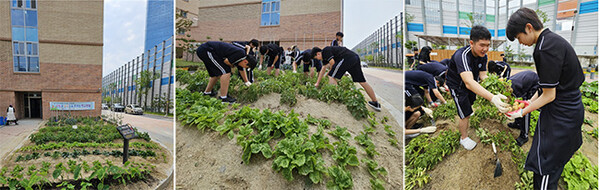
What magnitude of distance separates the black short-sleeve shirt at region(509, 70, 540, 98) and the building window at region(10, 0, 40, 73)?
10.5 m

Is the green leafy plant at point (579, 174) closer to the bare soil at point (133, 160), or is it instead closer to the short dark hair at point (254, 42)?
the short dark hair at point (254, 42)

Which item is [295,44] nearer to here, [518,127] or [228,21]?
[228,21]

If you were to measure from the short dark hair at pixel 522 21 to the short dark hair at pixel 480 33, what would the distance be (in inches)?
3.7

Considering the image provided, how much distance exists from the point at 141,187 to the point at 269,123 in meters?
3.29

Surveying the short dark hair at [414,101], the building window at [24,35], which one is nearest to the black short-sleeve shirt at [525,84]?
the short dark hair at [414,101]

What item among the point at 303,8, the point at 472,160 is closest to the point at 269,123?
the point at 303,8

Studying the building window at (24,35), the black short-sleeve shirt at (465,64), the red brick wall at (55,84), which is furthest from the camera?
the red brick wall at (55,84)

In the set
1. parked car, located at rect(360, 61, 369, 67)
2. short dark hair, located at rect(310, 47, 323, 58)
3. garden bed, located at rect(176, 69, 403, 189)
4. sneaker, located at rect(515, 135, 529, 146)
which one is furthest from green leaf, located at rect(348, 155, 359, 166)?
short dark hair, located at rect(310, 47, 323, 58)

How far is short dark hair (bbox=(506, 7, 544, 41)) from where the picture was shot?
138cm

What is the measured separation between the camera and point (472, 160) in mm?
1692

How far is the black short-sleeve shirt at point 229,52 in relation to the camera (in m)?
1.92

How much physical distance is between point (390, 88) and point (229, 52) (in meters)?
1.21

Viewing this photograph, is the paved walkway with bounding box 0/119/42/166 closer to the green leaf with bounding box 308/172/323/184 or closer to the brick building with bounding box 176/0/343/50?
the brick building with bounding box 176/0/343/50

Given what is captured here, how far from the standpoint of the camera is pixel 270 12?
7.70 feet
